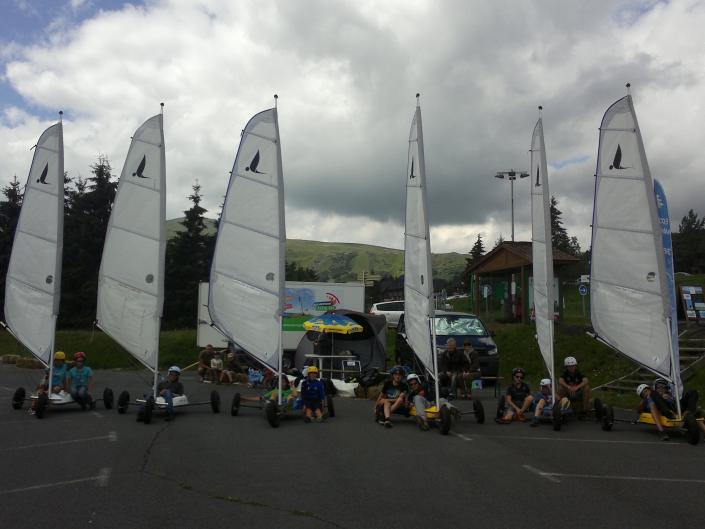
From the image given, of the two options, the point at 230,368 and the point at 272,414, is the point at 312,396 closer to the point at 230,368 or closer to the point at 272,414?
the point at 272,414

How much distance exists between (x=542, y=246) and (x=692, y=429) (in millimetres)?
4755

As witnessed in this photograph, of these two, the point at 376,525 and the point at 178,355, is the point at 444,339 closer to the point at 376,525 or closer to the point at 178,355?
the point at 376,525

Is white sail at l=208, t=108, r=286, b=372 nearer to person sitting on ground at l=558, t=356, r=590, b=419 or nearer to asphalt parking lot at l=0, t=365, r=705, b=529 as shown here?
asphalt parking lot at l=0, t=365, r=705, b=529

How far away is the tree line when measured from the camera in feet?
152

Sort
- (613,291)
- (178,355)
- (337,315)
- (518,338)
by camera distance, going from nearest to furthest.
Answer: (613,291)
(337,315)
(518,338)
(178,355)

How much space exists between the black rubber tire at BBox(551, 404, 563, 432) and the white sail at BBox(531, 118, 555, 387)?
3.49 feet

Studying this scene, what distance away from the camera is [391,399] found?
478 inches

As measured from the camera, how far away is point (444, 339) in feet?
60.8

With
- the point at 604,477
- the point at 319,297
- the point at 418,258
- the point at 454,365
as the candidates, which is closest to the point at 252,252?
the point at 418,258

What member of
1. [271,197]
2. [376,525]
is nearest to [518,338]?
[271,197]

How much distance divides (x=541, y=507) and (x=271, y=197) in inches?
344

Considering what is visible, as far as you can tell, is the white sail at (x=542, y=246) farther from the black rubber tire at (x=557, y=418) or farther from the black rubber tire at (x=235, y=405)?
the black rubber tire at (x=235, y=405)

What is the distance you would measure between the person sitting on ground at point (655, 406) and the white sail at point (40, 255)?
11673 mm

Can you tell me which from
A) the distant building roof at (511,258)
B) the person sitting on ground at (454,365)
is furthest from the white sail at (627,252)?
the distant building roof at (511,258)
